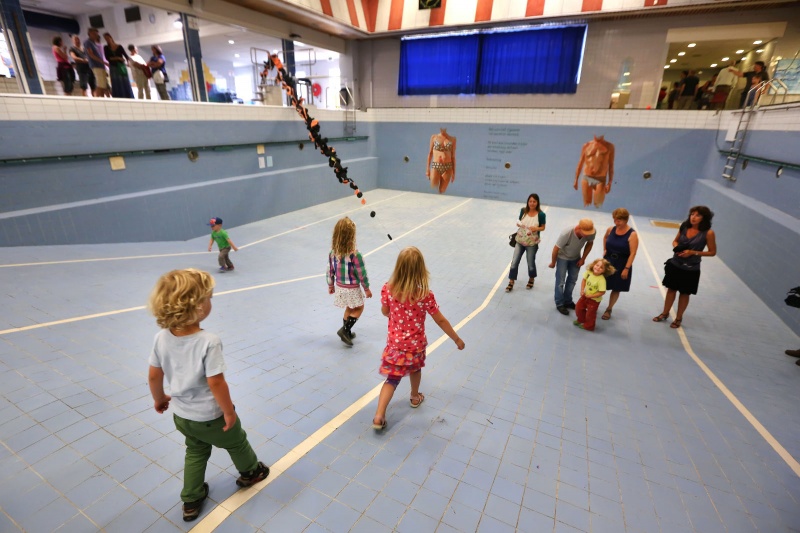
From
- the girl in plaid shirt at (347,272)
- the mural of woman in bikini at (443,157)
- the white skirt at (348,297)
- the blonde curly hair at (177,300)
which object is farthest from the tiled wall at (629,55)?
the blonde curly hair at (177,300)

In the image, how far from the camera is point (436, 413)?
3.71m

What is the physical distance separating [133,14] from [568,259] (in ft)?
64.6

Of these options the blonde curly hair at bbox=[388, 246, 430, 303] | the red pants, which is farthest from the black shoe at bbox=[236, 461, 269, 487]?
the red pants

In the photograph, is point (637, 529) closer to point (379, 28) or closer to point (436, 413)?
point (436, 413)

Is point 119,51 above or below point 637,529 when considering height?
above

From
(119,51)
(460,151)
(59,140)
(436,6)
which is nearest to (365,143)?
(460,151)

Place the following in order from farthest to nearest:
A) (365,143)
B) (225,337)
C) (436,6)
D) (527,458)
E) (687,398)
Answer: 1. (365,143)
2. (436,6)
3. (225,337)
4. (687,398)
5. (527,458)

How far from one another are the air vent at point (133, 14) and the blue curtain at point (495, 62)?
36.3 ft

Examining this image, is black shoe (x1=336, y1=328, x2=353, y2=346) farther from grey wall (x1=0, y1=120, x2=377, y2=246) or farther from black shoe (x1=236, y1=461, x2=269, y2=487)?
grey wall (x1=0, y1=120, x2=377, y2=246)

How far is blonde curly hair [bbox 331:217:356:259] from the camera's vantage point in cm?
432

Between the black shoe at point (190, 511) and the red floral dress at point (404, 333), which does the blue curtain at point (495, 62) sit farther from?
the black shoe at point (190, 511)

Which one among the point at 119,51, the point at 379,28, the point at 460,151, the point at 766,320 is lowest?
the point at 766,320

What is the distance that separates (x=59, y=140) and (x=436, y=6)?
12.3 metres

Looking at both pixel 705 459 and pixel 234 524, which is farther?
pixel 705 459
